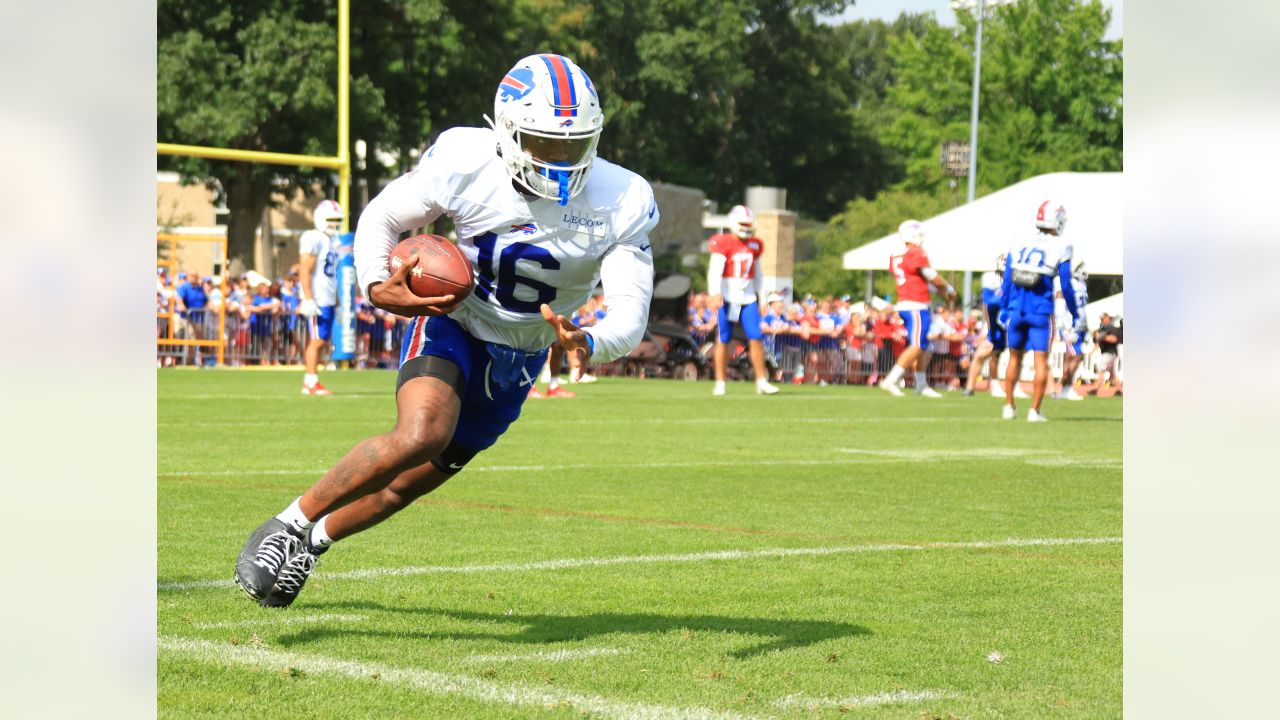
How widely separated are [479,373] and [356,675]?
1.29 metres

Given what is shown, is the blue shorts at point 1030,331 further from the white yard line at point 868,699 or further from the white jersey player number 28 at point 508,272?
the white yard line at point 868,699

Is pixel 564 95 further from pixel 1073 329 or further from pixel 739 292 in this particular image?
pixel 1073 329

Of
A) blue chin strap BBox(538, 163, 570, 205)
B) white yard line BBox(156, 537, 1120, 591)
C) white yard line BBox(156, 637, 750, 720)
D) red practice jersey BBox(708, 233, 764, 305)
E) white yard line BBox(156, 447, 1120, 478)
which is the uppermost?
red practice jersey BBox(708, 233, 764, 305)

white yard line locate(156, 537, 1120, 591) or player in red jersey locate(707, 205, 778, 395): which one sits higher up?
player in red jersey locate(707, 205, 778, 395)

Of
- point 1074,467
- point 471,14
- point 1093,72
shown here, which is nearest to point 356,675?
point 1074,467

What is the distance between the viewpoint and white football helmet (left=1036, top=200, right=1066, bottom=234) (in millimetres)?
16250

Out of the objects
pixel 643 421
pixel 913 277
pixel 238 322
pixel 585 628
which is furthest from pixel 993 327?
pixel 585 628

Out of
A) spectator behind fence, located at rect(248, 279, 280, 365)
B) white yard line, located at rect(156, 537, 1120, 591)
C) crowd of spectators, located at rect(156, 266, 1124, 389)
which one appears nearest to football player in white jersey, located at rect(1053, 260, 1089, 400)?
crowd of spectators, located at rect(156, 266, 1124, 389)

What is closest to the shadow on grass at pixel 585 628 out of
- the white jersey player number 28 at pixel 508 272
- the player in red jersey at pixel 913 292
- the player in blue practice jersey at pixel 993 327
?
the white jersey player number 28 at pixel 508 272

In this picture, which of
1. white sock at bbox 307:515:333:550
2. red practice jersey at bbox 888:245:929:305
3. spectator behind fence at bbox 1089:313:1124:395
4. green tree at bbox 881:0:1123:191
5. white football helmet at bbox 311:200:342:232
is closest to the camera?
white sock at bbox 307:515:333:550

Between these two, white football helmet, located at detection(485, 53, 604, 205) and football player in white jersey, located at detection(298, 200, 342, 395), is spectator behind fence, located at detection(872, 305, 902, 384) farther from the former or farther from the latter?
white football helmet, located at detection(485, 53, 604, 205)

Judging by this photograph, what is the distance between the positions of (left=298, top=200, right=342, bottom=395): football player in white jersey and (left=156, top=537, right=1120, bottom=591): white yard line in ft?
37.6

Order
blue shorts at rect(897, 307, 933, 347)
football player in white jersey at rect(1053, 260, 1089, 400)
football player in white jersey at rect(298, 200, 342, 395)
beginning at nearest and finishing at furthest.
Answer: football player in white jersey at rect(298, 200, 342, 395) < football player in white jersey at rect(1053, 260, 1089, 400) < blue shorts at rect(897, 307, 933, 347)
